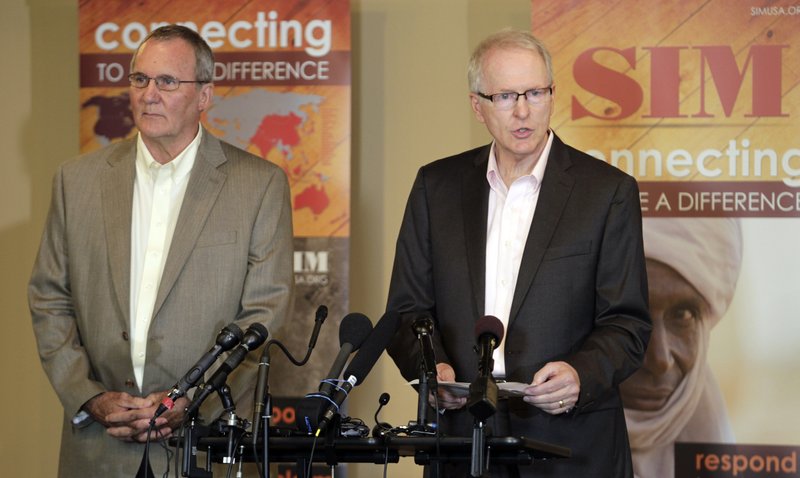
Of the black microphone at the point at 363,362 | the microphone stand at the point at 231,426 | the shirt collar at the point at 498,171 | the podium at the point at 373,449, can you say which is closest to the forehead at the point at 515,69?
the shirt collar at the point at 498,171

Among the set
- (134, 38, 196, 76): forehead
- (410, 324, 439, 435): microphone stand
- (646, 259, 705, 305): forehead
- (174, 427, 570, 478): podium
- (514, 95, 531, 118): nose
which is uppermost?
(134, 38, 196, 76): forehead

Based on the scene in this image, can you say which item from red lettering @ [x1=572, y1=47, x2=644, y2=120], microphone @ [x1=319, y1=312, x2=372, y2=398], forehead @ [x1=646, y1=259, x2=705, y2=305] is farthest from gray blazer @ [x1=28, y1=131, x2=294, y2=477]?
forehead @ [x1=646, y1=259, x2=705, y2=305]

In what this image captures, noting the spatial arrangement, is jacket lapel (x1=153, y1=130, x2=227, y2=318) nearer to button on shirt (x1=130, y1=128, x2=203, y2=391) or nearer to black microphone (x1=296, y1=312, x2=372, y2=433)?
button on shirt (x1=130, y1=128, x2=203, y2=391)

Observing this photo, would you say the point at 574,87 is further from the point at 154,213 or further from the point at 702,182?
the point at 154,213

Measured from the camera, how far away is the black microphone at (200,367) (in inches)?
113

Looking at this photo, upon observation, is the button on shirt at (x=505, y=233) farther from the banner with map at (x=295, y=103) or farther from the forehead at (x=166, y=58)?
the banner with map at (x=295, y=103)

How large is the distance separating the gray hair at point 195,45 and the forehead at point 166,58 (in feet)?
0.06

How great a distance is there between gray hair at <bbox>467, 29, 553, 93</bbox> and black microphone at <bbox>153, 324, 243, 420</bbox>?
118 centimetres

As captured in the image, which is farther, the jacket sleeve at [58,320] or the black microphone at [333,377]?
the jacket sleeve at [58,320]

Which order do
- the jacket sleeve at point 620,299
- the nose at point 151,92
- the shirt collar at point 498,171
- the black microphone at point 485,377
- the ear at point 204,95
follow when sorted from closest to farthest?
the black microphone at point 485,377 < the jacket sleeve at point 620,299 < the shirt collar at point 498,171 < the nose at point 151,92 < the ear at point 204,95

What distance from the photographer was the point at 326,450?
2.83 meters

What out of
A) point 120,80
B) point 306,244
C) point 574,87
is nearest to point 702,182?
point 574,87

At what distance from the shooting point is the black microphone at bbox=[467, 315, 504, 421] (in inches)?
103

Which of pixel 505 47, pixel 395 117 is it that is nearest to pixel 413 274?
pixel 505 47
